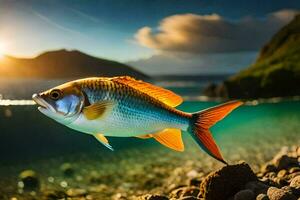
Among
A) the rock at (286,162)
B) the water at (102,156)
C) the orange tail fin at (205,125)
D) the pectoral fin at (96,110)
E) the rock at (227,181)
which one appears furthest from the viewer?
the water at (102,156)

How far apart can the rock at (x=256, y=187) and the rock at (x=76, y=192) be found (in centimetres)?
439

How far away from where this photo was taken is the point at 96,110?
2568 mm

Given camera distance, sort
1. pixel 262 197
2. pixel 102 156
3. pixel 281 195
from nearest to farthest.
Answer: pixel 281 195 → pixel 262 197 → pixel 102 156

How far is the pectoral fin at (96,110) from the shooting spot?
257 cm

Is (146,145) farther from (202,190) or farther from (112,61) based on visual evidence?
(202,190)

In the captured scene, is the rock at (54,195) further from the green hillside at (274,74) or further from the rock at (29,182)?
the green hillside at (274,74)

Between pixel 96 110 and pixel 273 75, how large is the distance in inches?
1797

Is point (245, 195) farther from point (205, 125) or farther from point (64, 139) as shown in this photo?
point (64, 139)

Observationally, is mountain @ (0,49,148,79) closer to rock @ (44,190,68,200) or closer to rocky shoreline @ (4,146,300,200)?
rocky shoreline @ (4,146,300,200)

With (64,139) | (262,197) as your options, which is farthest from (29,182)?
→ (262,197)

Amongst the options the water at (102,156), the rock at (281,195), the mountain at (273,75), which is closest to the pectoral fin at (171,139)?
the rock at (281,195)

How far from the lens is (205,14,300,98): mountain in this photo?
41.2 metres

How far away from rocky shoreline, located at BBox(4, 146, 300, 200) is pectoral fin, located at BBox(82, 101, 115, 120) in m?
2.61

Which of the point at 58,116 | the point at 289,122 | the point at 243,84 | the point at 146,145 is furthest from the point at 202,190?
the point at 243,84
